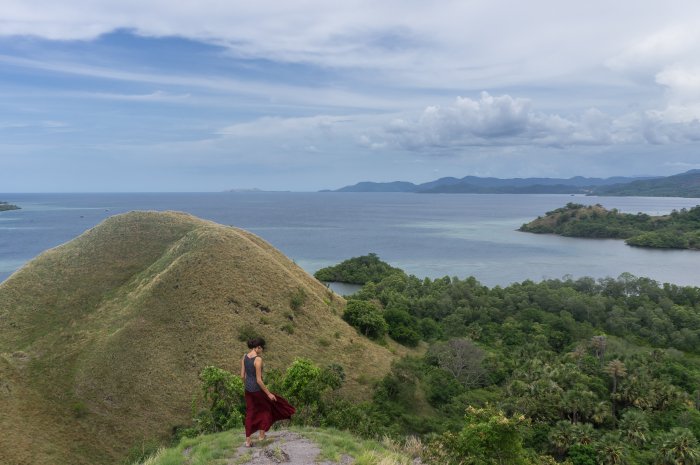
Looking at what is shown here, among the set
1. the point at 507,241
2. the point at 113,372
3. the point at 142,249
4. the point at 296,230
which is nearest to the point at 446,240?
the point at 507,241

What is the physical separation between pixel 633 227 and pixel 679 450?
566ft

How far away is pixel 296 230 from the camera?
192 m

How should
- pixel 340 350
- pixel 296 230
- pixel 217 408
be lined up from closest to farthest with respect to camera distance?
pixel 217 408
pixel 340 350
pixel 296 230

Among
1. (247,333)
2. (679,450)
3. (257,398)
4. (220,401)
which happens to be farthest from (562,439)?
(257,398)

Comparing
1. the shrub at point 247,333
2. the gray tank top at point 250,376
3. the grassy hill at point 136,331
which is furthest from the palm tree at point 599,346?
the gray tank top at point 250,376

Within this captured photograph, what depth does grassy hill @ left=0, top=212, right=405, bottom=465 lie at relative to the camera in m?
30.4

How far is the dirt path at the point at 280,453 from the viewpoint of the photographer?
1373cm

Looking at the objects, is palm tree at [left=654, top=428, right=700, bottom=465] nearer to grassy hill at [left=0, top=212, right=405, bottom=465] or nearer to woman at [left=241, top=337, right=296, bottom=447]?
grassy hill at [left=0, top=212, right=405, bottom=465]

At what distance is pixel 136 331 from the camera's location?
37844 millimetres

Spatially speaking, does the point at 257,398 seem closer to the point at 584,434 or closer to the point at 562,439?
the point at 562,439

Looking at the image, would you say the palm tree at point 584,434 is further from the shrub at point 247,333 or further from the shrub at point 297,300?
the shrub at point 297,300

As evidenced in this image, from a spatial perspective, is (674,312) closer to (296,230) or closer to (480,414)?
(480,414)

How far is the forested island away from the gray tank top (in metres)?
8.83

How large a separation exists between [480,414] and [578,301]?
55789mm
